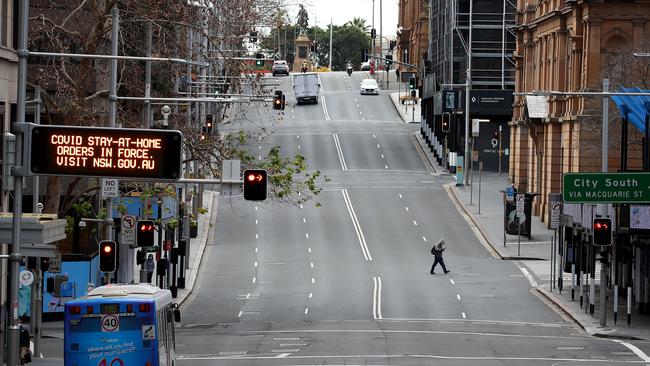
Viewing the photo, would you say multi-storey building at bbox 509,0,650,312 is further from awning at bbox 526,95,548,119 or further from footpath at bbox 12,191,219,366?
footpath at bbox 12,191,219,366

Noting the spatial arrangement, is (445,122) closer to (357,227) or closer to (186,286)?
(357,227)

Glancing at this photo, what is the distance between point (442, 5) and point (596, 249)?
6366 cm

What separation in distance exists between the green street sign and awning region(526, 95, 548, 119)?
3570 centimetres

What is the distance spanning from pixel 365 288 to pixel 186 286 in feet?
23.2

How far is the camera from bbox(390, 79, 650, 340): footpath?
43316 mm

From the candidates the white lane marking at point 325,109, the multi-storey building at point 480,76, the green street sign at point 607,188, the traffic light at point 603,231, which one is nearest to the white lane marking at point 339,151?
the multi-storey building at point 480,76

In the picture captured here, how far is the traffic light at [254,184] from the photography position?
1085 inches

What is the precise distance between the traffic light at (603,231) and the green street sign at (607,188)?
1325 millimetres

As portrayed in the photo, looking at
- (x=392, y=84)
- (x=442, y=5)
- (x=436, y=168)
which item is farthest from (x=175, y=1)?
(x=392, y=84)

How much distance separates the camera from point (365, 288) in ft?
174

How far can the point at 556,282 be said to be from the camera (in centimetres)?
5619

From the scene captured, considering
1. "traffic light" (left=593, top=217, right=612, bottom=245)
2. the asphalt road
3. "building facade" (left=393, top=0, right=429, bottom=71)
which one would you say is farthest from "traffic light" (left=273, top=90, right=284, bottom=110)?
"building facade" (left=393, top=0, right=429, bottom=71)

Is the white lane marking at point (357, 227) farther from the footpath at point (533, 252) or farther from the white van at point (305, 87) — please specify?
the white van at point (305, 87)

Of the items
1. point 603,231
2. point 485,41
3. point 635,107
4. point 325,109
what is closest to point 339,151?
point 485,41
